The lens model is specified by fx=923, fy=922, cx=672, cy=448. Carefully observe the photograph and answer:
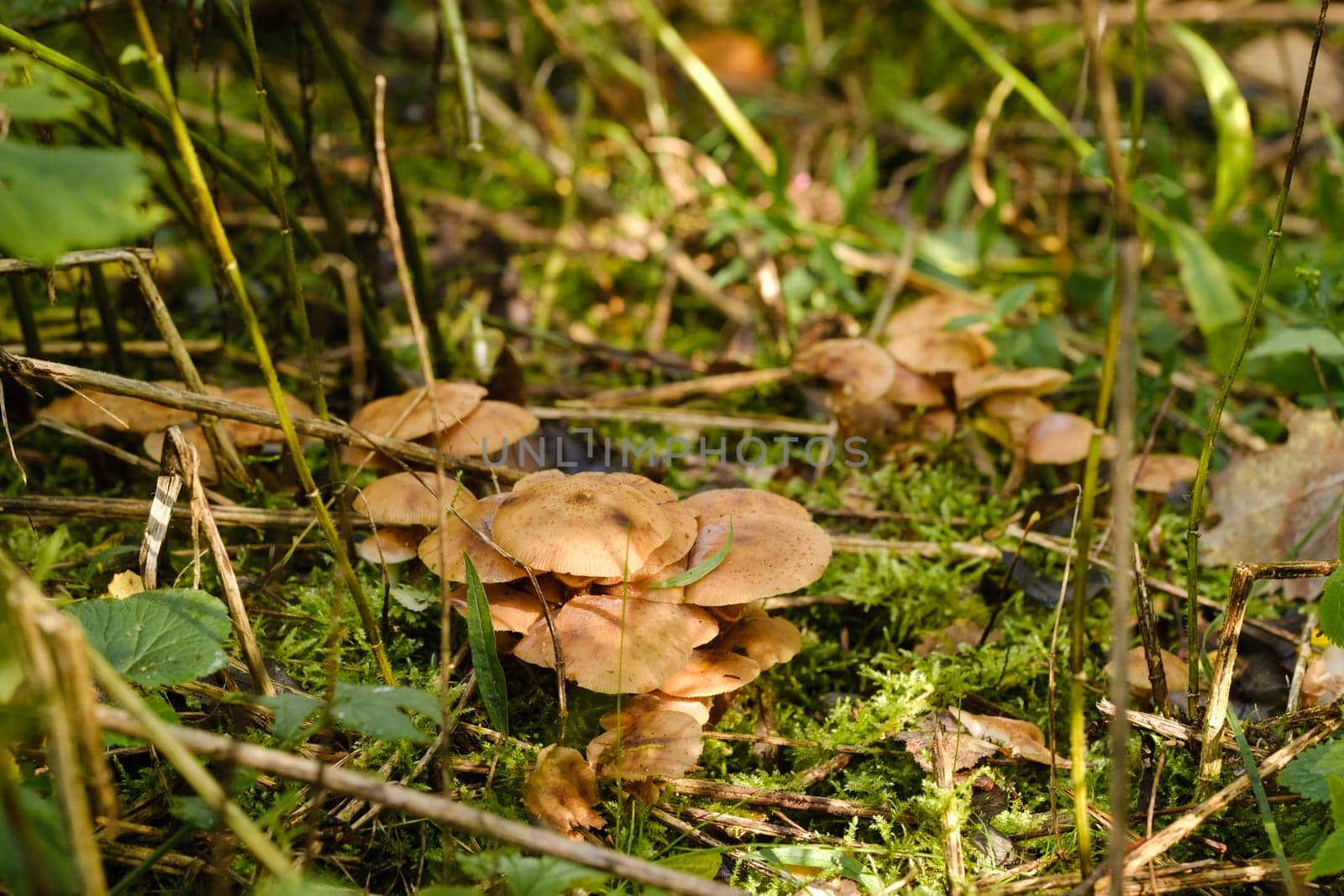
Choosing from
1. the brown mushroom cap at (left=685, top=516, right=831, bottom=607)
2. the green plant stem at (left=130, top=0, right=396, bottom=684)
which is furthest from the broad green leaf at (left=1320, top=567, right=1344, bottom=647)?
the green plant stem at (left=130, top=0, right=396, bottom=684)

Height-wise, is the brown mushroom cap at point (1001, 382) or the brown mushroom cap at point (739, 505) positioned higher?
the brown mushroom cap at point (739, 505)

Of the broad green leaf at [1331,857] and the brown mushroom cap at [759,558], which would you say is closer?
the broad green leaf at [1331,857]

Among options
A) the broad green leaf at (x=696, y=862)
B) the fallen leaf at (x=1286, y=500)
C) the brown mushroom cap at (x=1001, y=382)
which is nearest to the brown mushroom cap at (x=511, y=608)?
the broad green leaf at (x=696, y=862)

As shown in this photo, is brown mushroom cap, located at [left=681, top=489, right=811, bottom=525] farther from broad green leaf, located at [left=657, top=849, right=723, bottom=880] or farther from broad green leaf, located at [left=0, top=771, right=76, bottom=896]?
broad green leaf, located at [left=0, top=771, right=76, bottom=896]

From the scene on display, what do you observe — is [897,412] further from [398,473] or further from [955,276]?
[398,473]

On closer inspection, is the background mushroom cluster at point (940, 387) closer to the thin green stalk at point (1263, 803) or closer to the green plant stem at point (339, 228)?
the thin green stalk at point (1263, 803)

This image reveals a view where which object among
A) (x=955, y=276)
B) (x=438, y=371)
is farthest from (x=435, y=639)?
(x=955, y=276)

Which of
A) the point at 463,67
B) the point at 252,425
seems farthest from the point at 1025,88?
the point at 252,425
